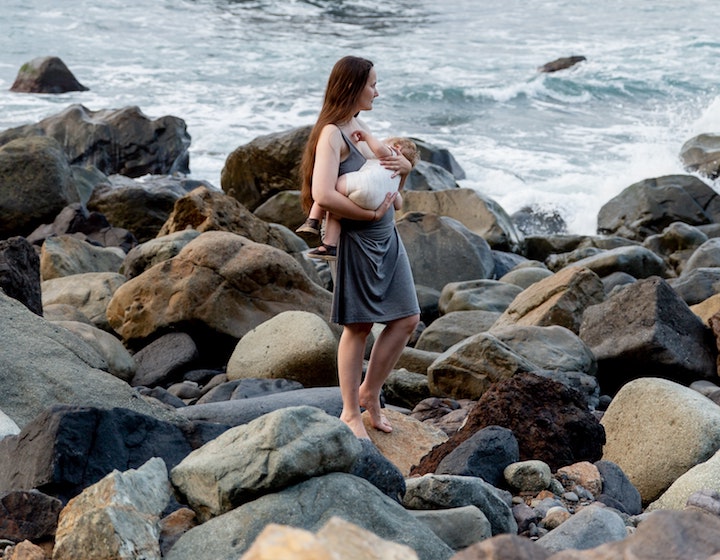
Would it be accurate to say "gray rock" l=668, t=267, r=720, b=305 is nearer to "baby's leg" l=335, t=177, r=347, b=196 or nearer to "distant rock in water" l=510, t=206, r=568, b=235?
"distant rock in water" l=510, t=206, r=568, b=235

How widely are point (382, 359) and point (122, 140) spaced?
12150 mm

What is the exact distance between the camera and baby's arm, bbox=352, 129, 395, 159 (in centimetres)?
497

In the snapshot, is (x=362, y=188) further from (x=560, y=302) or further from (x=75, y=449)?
(x=560, y=302)

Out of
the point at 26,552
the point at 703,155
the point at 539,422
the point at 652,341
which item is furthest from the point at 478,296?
the point at 703,155

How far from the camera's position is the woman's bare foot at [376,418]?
5297mm

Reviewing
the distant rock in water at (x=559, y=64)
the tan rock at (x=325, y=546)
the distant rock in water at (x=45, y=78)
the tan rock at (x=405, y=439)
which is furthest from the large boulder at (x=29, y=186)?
the distant rock in water at (x=559, y=64)

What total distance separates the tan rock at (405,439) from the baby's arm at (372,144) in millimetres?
1333

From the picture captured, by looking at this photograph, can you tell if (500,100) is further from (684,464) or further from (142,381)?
(684,464)

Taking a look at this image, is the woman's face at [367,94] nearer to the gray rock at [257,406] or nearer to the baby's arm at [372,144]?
the baby's arm at [372,144]

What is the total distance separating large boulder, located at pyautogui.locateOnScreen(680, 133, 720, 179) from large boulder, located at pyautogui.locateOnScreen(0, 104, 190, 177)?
820cm

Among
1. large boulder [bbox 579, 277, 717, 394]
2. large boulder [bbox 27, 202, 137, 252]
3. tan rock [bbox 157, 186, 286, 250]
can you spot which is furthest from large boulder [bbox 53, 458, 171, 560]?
large boulder [bbox 27, 202, 137, 252]

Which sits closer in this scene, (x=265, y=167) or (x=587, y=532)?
(x=587, y=532)

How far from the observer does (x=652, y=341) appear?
7.19m

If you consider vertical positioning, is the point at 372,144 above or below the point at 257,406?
above
